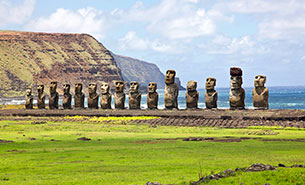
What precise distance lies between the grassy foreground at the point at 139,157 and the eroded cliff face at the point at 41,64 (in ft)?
416

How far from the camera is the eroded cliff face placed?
15850cm

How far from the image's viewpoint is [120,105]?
44.5 m

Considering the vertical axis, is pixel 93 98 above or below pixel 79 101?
above

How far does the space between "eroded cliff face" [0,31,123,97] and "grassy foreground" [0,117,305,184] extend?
127 meters

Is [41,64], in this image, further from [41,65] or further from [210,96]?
[210,96]

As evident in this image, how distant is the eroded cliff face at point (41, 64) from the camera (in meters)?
158

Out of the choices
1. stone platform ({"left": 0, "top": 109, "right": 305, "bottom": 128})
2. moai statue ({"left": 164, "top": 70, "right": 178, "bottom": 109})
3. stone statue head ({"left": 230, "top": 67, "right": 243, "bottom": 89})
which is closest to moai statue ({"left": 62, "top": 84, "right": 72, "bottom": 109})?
stone platform ({"left": 0, "top": 109, "right": 305, "bottom": 128})

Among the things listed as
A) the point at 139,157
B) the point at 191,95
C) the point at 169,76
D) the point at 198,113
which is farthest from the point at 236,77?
the point at 139,157

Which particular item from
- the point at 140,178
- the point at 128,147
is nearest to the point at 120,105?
the point at 128,147

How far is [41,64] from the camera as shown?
177 meters

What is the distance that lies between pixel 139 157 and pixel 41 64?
163118 mm

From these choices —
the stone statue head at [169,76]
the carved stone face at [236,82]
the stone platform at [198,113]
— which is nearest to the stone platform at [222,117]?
the stone platform at [198,113]

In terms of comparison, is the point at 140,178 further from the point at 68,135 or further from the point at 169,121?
the point at 169,121

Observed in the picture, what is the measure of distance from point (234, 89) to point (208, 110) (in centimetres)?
260
